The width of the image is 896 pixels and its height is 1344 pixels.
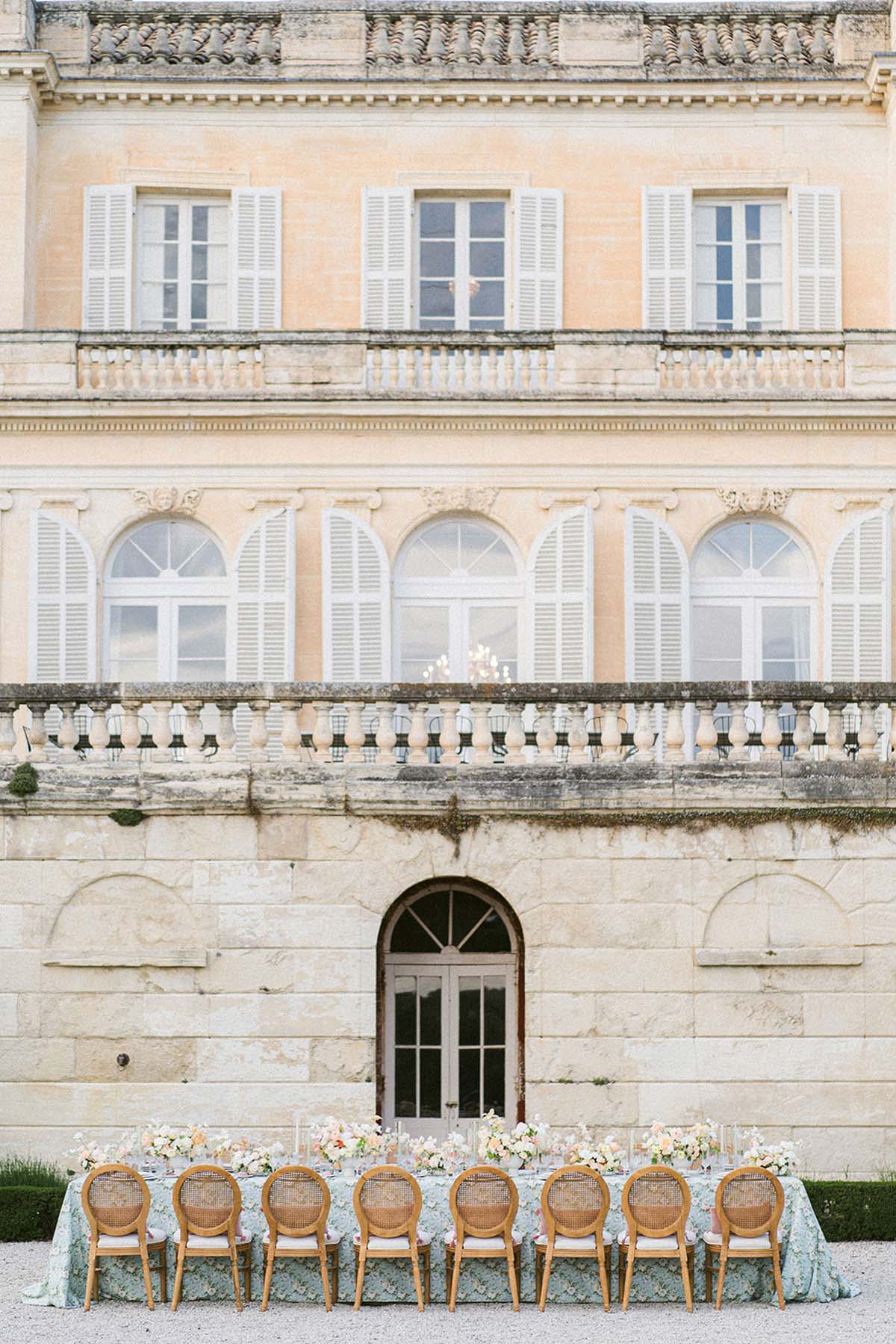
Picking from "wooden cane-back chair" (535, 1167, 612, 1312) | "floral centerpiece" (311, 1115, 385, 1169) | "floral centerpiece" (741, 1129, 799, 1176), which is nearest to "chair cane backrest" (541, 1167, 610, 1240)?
"wooden cane-back chair" (535, 1167, 612, 1312)

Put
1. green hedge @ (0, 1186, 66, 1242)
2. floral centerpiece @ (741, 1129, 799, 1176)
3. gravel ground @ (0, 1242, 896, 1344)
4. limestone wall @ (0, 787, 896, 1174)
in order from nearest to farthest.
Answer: gravel ground @ (0, 1242, 896, 1344) < floral centerpiece @ (741, 1129, 799, 1176) < green hedge @ (0, 1186, 66, 1242) < limestone wall @ (0, 787, 896, 1174)

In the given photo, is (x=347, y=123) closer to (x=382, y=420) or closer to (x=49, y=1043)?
(x=382, y=420)

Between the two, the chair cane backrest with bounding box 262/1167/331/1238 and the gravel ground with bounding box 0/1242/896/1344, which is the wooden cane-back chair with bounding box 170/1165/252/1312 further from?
the gravel ground with bounding box 0/1242/896/1344

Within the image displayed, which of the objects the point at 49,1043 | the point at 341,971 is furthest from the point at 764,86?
the point at 49,1043

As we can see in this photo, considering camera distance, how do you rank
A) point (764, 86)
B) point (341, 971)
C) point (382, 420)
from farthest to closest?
point (764, 86)
point (382, 420)
point (341, 971)

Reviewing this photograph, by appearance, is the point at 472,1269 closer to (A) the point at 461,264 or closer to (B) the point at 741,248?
(A) the point at 461,264

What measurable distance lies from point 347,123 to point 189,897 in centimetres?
975

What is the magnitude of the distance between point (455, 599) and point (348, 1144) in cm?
825

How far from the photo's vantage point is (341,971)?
14.5 m

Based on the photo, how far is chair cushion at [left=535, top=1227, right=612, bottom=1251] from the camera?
11711 millimetres

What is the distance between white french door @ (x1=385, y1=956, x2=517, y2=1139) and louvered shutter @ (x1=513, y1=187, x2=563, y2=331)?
26.6 ft

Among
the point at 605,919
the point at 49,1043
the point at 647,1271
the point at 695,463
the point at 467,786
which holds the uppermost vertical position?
the point at 695,463

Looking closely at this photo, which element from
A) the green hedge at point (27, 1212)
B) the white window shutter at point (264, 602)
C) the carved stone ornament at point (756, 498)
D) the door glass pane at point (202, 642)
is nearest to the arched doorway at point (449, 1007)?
the green hedge at point (27, 1212)

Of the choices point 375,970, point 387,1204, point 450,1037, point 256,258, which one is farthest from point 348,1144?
point 256,258
